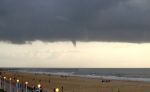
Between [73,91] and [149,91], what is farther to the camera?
[73,91]

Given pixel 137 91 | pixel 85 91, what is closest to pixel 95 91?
pixel 85 91

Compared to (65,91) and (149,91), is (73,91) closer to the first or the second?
(65,91)

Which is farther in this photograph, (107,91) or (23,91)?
(107,91)

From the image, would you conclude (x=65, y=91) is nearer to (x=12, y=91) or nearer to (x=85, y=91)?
(x=85, y=91)

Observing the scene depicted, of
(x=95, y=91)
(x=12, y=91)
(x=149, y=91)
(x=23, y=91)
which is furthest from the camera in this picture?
(x=95, y=91)

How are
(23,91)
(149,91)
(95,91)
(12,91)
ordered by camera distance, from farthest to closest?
(95,91) < (149,91) < (12,91) < (23,91)

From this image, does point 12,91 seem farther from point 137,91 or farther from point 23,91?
point 137,91

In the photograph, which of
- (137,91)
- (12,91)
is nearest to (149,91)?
(137,91)

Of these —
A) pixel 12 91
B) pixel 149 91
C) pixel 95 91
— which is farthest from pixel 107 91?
pixel 12 91
